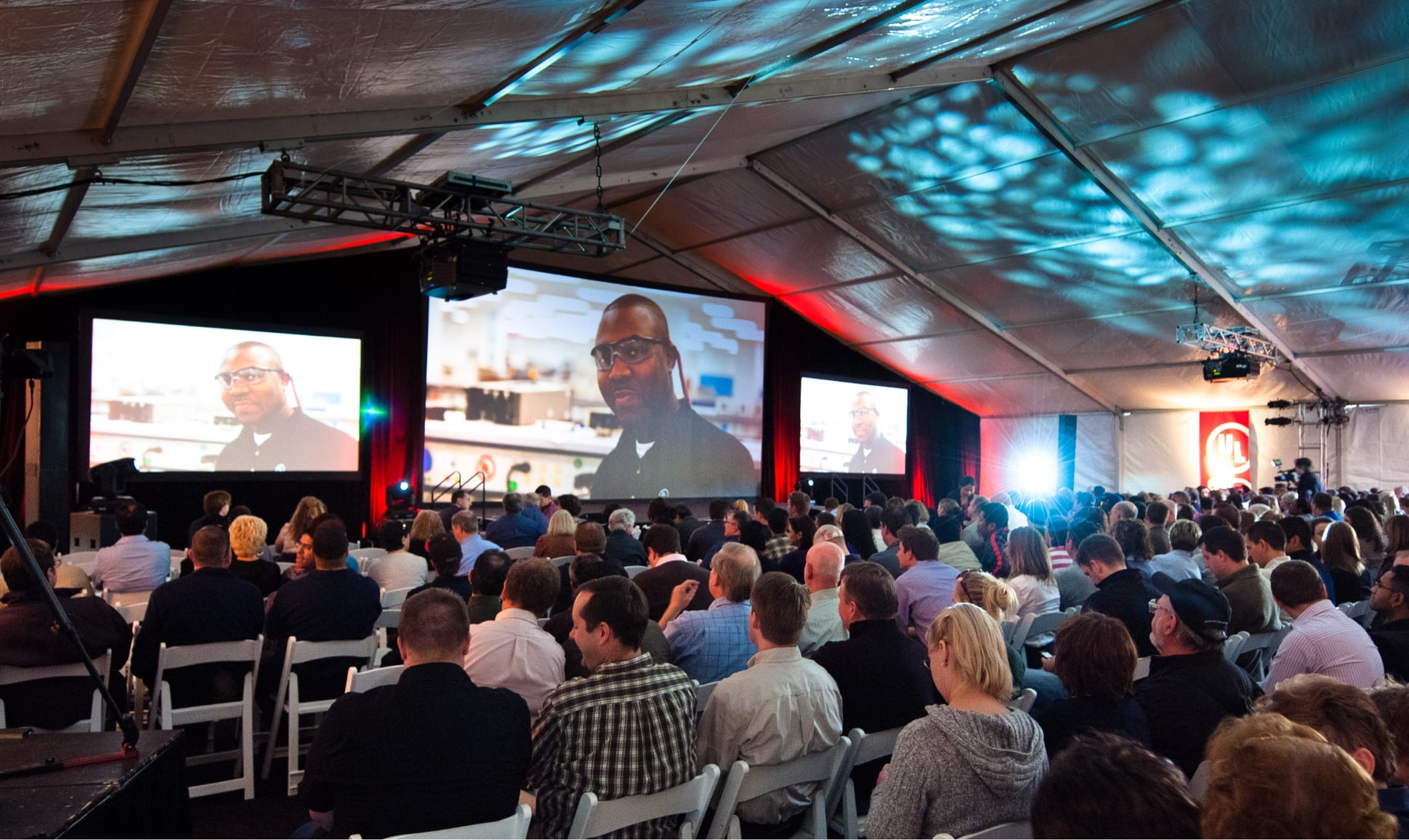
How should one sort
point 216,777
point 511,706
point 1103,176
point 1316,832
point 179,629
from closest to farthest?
point 1316,832 < point 511,706 < point 179,629 < point 216,777 < point 1103,176

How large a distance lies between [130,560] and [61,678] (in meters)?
2.07

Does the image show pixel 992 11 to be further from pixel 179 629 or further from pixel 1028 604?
pixel 179 629

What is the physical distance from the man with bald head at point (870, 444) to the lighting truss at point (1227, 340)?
5.57 m

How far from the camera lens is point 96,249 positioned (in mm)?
7129

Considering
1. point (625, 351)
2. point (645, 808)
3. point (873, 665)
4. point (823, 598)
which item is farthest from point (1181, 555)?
point (625, 351)

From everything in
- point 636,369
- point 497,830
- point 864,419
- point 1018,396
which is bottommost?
point 497,830

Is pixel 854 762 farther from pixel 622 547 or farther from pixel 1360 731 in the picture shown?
pixel 622 547

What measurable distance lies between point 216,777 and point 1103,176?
A: 372 inches

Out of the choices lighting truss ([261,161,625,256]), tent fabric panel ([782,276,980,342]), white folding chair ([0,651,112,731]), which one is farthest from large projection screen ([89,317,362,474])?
tent fabric panel ([782,276,980,342])

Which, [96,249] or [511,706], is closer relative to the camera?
[511,706]

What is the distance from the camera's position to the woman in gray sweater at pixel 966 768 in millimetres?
1992

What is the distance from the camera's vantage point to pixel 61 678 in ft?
11.5

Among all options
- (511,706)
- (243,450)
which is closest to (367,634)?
(511,706)

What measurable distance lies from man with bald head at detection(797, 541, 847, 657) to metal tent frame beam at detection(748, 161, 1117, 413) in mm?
8083
